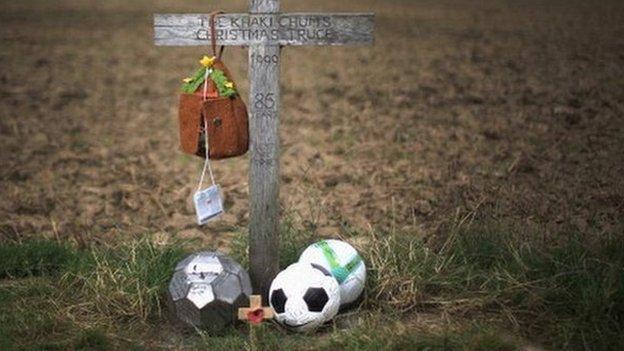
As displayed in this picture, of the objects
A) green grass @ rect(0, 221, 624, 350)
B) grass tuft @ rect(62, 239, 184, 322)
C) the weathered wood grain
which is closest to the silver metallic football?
green grass @ rect(0, 221, 624, 350)

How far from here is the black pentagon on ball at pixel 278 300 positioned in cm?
563

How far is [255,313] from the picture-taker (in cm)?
546

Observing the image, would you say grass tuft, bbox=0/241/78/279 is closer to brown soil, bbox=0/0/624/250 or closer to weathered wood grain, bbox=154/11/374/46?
brown soil, bbox=0/0/624/250

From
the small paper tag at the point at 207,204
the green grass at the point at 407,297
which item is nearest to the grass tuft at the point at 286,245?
the green grass at the point at 407,297

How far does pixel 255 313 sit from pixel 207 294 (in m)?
0.38

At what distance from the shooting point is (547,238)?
22.0 ft

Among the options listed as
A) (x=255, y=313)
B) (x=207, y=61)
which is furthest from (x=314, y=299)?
(x=207, y=61)

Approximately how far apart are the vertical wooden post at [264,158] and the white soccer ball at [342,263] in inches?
11.6

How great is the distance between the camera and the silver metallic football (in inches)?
221

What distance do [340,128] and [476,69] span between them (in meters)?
5.55

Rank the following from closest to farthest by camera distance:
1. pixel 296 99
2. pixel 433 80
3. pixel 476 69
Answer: pixel 296 99 < pixel 433 80 < pixel 476 69

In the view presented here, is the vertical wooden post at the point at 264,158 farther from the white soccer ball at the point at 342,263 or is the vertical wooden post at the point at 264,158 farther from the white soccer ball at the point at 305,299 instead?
the white soccer ball at the point at 305,299

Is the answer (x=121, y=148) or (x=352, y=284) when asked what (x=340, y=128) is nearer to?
(x=121, y=148)

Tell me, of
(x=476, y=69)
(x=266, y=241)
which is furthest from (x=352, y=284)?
(x=476, y=69)
